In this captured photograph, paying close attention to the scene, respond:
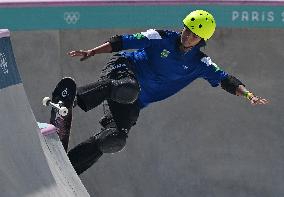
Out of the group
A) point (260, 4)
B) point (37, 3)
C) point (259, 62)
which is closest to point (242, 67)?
point (259, 62)

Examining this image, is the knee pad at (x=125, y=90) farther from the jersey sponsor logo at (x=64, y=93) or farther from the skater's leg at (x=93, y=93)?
the jersey sponsor logo at (x=64, y=93)

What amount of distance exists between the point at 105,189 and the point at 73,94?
241cm

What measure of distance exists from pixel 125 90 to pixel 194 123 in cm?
263

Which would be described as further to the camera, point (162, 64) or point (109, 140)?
point (162, 64)

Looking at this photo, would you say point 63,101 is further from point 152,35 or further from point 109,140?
point 152,35

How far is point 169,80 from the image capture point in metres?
8.02

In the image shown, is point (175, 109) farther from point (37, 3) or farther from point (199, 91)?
point (37, 3)

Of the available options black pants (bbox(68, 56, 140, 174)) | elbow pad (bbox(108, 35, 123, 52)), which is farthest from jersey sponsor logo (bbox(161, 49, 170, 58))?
elbow pad (bbox(108, 35, 123, 52))

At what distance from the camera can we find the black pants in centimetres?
743

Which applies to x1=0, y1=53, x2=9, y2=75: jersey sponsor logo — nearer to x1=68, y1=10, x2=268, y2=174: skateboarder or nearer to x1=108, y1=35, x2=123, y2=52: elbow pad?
x1=68, y1=10, x2=268, y2=174: skateboarder

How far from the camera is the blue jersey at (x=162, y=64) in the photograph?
25.7 ft

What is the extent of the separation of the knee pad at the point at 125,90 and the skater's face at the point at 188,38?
2.60 ft

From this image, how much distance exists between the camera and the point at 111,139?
25.1ft

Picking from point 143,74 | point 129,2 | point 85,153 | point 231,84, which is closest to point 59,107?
point 85,153
